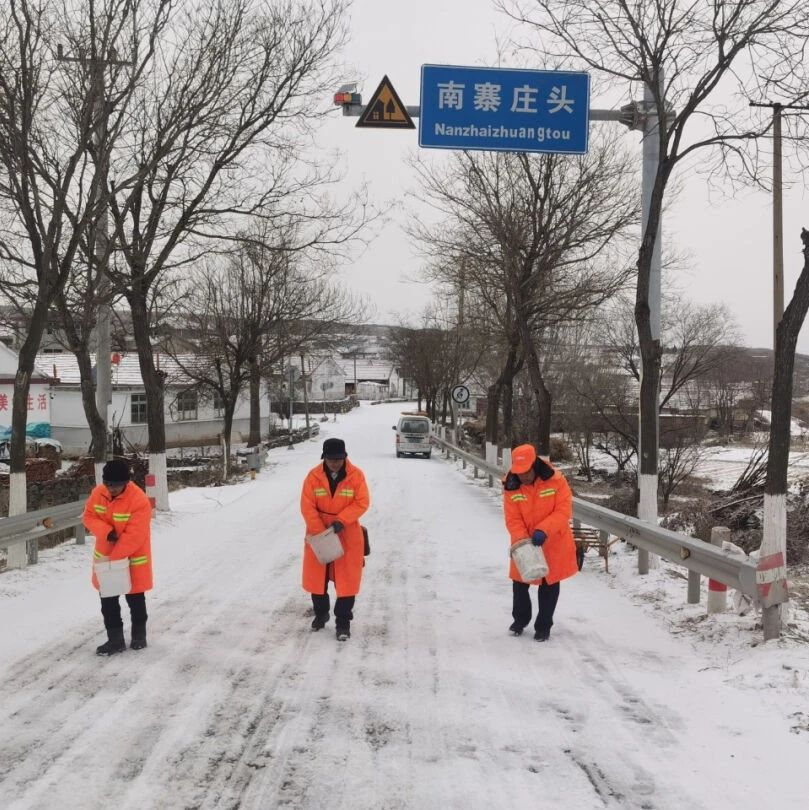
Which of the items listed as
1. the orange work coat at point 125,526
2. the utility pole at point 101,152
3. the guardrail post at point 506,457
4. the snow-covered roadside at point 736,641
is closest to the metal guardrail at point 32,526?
the utility pole at point 101,152

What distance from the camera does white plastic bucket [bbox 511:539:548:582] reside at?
5.84 meters

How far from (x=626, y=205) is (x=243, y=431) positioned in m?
34.6

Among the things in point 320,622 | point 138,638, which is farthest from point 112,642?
point 320,622

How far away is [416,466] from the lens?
27.1 m

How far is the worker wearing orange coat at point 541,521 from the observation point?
6016 millimetres

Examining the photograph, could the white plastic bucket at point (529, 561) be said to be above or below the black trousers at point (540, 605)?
above

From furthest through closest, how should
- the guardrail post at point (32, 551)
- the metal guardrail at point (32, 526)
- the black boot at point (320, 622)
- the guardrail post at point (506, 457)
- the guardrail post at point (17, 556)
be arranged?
the guardrail post at point (506, 457) → the guardrail post at point (32, 551) → the guardrail post at point (17, 556) → the metal guardrail at point (32, 526) → the black boot at point (320, 622)

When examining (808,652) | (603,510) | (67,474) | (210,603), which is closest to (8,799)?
(210,603)

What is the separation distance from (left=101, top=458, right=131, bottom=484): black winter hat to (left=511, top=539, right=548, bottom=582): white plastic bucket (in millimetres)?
2921

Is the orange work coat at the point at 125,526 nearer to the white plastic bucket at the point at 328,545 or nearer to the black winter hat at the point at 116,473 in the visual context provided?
the black winter hat at the point at 116,473

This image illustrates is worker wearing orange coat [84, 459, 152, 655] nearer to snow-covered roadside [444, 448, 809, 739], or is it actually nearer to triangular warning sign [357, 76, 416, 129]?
snow-covered roadside [444, 448, 809, 739]

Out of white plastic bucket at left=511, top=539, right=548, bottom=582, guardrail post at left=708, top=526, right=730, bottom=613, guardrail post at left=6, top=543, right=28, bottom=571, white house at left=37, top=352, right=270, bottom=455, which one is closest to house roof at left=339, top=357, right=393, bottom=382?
white house at left=37, top=352, right=270, bottom=455

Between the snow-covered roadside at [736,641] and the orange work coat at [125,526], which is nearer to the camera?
the snow-covered roadside at [736,641]

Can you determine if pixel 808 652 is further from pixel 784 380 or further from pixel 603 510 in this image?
pixel 603 510
